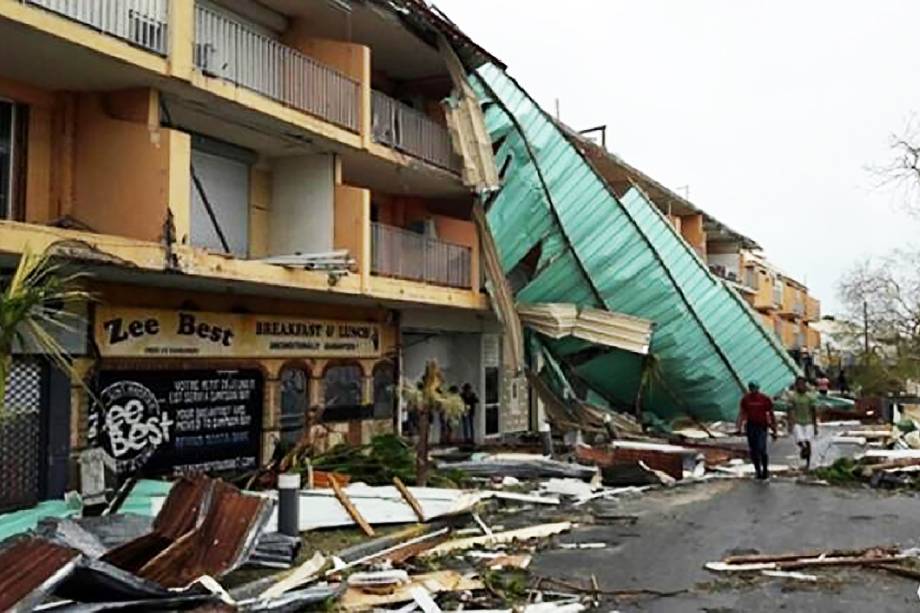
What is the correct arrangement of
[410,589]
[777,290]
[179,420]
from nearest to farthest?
[410,589] < [179,420] < [777,290]

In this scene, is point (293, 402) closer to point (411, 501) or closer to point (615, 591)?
point (411, 501)

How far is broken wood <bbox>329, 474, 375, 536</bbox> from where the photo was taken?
1248cm

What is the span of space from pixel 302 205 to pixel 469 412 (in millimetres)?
9289

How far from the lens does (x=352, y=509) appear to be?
12.9 meters

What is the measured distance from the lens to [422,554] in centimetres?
1133

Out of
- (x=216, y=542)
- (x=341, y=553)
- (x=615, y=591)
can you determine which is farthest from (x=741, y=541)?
(x=216, y=542)

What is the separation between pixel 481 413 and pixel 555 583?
1743cm

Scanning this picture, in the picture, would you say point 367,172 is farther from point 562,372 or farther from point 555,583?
point 555,583

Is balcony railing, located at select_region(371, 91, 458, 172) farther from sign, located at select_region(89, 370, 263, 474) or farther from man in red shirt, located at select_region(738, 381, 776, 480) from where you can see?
man in red shirt, located at select_region(738, 381, 776, 480)

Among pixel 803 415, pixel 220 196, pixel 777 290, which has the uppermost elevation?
pixel 777 290

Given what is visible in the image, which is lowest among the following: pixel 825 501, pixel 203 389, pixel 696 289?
pixel 825 501

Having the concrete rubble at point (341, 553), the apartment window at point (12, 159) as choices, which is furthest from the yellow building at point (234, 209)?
the concrete rubble at point (341, 553)

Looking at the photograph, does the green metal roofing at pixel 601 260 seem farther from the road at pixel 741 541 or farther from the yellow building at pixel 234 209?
the road at pixel 741 541

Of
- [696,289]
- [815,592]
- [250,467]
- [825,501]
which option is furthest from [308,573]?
[696,289]
